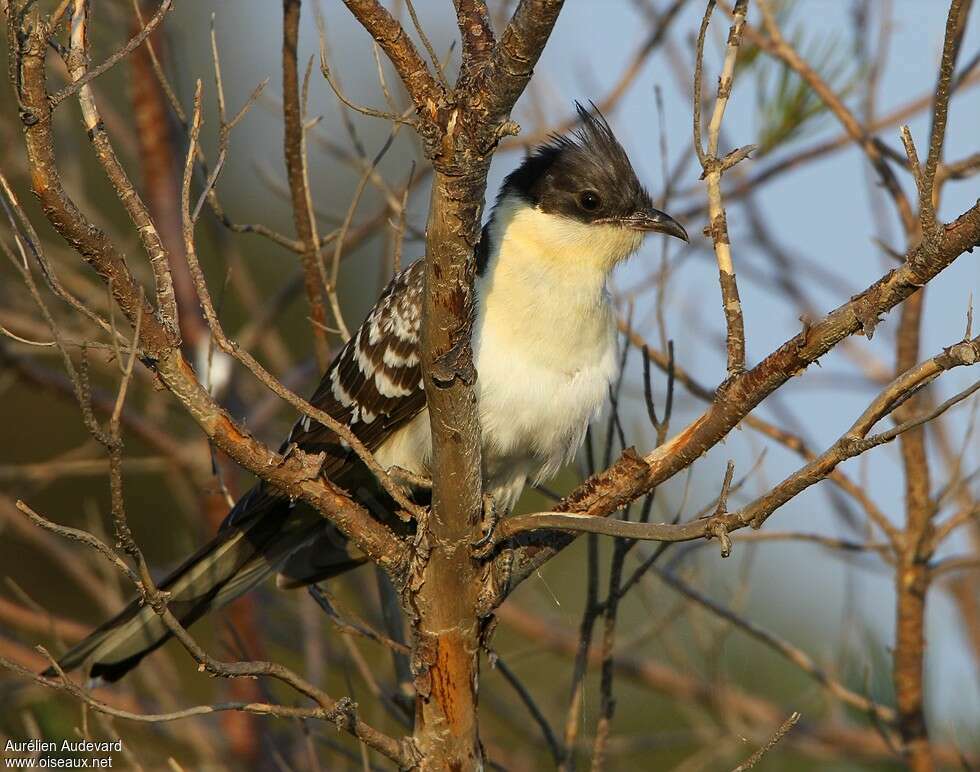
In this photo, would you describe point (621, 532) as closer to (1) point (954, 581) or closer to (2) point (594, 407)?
(2) point (594, 407)

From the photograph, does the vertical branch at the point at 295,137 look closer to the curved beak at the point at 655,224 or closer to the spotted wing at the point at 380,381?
the spotted wing at the point at 380,381

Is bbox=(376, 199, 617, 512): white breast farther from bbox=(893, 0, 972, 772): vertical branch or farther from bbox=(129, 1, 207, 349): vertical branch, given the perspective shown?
bbox=(129, 1, 207, 349): vertical branch

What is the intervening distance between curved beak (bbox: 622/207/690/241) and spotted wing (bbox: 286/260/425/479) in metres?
0.70

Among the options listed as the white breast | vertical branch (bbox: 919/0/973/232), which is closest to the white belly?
the white breast

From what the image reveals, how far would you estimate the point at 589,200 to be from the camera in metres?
3.72

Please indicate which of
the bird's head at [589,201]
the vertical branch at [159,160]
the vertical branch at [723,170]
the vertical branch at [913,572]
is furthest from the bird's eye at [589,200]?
the vertical branch at [159,160]

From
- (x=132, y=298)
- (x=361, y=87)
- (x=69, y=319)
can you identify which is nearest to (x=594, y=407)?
(x=132, y=298)

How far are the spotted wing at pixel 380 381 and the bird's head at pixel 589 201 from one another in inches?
16.9

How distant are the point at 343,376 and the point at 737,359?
1680mm

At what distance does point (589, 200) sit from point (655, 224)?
22cm

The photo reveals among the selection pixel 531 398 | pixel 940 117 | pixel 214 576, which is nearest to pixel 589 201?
pixel 531 398

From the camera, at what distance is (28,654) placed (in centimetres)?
429

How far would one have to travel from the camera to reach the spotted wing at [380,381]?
346cm

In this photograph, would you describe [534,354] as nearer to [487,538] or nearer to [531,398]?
[531,398]
